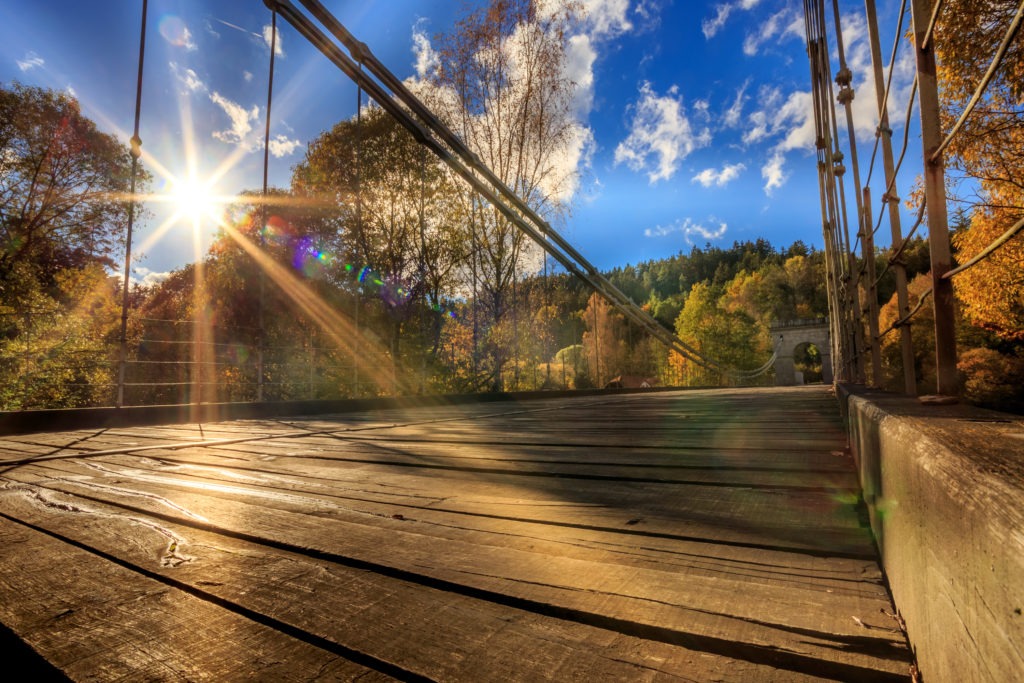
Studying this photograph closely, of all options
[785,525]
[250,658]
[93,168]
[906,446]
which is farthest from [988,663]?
[93,168]

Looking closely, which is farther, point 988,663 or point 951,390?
point 951,390

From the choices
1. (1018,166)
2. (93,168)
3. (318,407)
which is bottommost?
(318,407)

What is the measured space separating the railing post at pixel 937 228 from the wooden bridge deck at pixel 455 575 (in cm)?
26

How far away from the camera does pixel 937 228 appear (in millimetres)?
838

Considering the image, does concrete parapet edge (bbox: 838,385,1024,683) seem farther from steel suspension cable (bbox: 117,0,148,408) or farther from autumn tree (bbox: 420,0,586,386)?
autumn tree (bbox: 420,0,586,386)

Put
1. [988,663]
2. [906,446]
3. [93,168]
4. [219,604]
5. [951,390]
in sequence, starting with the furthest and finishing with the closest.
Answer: [93,168]
[951,390]
[219,604]
[906,446]
[988,663]

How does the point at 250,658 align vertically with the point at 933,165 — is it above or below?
below

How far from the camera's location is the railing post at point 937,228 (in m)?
0.80

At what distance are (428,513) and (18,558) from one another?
21.2 inches

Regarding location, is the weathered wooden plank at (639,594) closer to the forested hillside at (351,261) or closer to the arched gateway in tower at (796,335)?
the forested hillside at (351,261)

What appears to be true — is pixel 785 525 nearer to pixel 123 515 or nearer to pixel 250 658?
pixel 250 658

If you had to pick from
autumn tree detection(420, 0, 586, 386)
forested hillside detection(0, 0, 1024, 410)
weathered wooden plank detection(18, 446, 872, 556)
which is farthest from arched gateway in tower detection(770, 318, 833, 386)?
weathered wooden plank detection(18, 446, 872, 556)

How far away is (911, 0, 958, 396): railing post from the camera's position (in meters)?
0.80

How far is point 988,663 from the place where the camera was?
19cm
